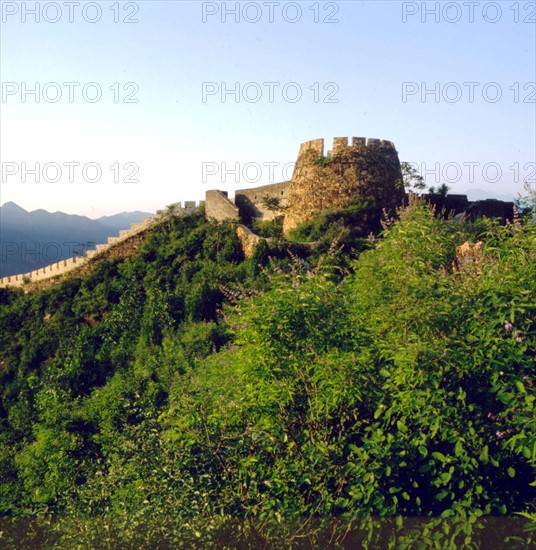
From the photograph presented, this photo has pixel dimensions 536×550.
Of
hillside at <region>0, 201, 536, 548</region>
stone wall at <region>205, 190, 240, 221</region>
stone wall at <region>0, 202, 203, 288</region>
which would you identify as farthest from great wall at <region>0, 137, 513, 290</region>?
hillside at <region>0, 201, 536, 548</region>

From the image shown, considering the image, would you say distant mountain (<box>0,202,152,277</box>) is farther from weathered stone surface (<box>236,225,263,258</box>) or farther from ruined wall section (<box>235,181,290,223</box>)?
weathered stone surface (<box>236,225,263,258</box>)

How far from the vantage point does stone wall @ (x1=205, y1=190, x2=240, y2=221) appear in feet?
76.8

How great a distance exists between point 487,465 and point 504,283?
1.66m

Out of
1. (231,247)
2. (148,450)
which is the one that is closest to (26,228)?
(231,247)

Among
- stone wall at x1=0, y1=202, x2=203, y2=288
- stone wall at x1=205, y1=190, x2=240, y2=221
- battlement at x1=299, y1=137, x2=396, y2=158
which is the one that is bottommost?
stone wall at x1=0, y1=202, x2=203, y2=288

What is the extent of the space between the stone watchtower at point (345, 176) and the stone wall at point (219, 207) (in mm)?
2872

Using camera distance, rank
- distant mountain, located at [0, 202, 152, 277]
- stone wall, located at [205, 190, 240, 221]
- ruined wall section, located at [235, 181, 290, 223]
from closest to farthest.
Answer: stone wall, located at [205, 190, 240, 221]
ruined wall section, located at [235, 181, 290, 223]
distant mountain, located at [0, 202, 152, 277]

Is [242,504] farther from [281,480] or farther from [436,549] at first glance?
[436,549]

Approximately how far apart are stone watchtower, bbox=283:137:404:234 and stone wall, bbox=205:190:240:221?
9.42ft

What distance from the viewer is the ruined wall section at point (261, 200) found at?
23.5m

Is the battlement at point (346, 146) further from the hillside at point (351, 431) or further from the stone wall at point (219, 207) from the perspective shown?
the hillside at point (351, 431)

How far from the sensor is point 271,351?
669cm

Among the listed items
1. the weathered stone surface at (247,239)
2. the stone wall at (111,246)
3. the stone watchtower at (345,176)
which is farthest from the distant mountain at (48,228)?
the stone watchtower at (345,176)

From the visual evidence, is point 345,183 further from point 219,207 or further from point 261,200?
point 219,207
